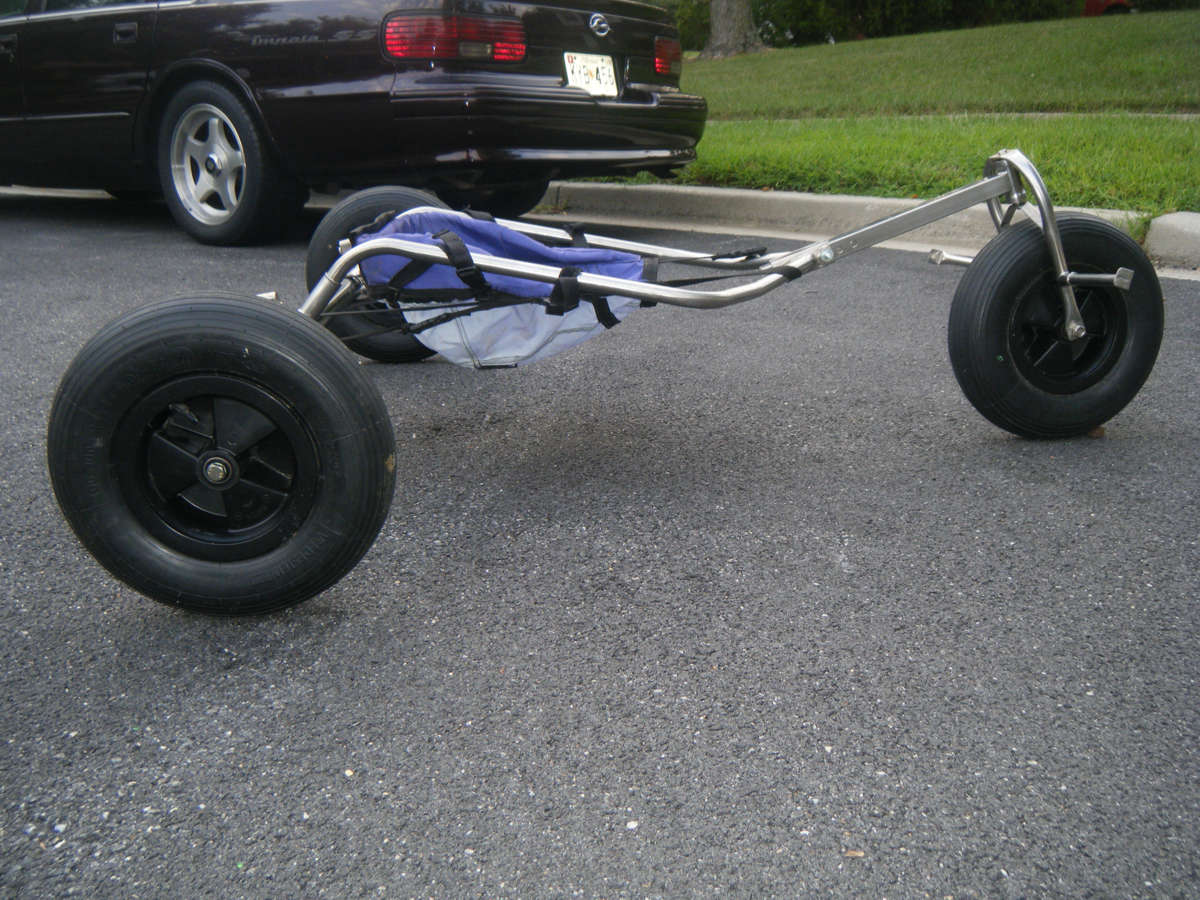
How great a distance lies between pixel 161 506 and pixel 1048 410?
7.17 ft

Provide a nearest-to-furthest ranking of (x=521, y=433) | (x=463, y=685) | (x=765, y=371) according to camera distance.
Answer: (x=463, y=685) → (x=521, y=433) → (x=765, y=371)

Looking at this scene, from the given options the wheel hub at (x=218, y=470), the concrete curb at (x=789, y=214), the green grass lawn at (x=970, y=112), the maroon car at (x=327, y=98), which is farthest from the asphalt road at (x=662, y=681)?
the green grass lawn at (x=970, y=112)

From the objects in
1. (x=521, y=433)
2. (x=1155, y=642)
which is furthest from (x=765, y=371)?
(x=1155, y=642)

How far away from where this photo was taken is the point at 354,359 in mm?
2064

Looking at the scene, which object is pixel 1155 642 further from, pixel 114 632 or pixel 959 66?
pixel 959 66

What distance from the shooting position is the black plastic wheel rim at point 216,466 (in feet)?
6.52

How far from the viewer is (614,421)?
3.19 meters

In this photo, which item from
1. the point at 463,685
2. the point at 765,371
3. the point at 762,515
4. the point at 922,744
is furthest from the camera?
the point at 765,371

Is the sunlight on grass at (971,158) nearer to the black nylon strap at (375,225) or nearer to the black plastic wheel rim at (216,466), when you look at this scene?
the black nylon strap at (375,225)

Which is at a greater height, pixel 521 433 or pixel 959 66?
pixel 959 66

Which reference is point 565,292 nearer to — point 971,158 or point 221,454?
point 221,454

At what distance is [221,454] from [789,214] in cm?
457

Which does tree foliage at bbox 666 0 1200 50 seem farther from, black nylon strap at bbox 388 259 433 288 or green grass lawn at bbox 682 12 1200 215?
black nylon strap at bbox 388 259 433 288

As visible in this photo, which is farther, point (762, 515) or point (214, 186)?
point (214, 186)
